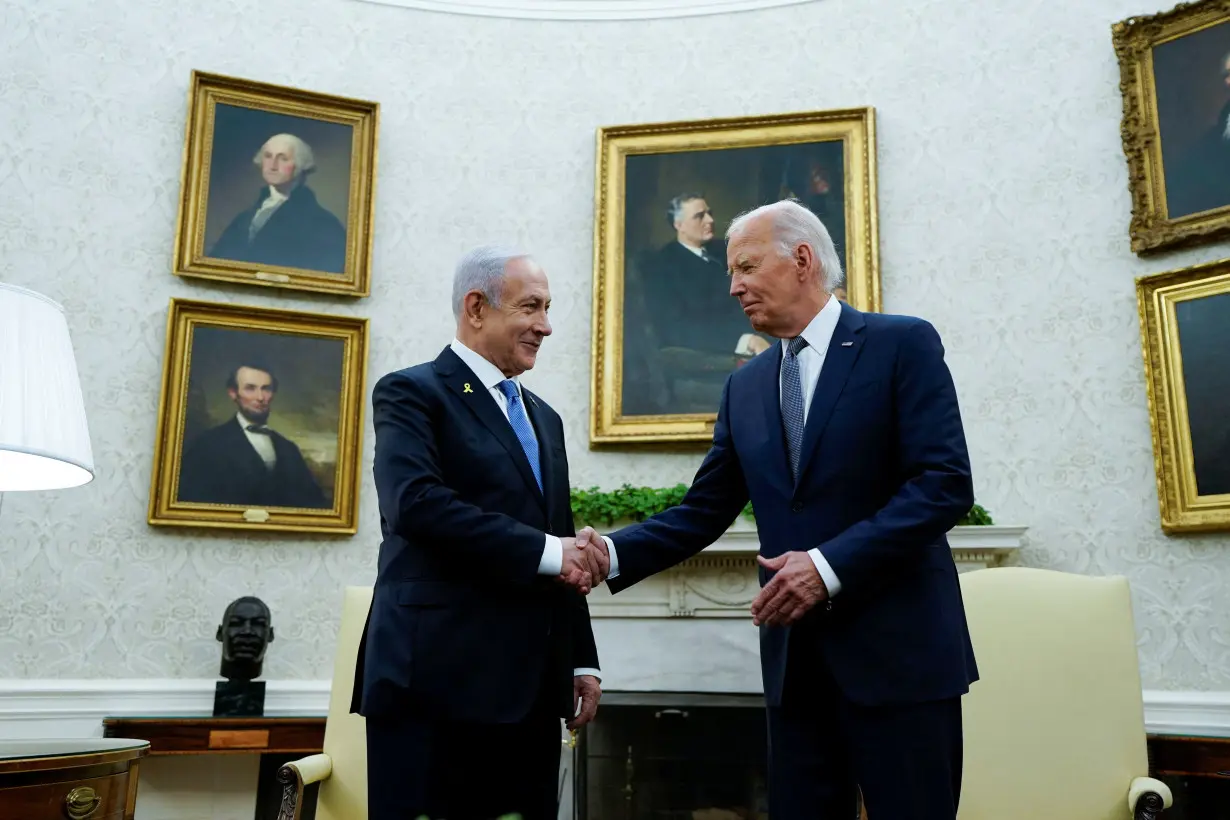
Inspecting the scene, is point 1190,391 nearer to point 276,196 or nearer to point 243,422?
point 243,422

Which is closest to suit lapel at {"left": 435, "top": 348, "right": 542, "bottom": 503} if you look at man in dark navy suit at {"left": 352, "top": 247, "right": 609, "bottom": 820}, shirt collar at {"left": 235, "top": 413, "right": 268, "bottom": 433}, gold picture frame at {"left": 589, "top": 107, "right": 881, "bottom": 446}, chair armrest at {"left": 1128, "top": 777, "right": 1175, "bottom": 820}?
man in dark navy suit at {"left": 352, "top": 247, "right": 609, "bottom": 820}

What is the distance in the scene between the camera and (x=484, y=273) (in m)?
2.72

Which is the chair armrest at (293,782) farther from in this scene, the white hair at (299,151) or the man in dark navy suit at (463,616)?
the white hair at (299,151)

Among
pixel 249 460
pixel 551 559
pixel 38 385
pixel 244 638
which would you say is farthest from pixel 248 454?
pixel 551 559

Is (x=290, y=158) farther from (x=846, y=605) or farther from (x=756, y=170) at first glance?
(x=846, y=605)

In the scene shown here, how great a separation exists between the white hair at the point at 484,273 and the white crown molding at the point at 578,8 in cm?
390

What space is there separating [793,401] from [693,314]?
3.22m

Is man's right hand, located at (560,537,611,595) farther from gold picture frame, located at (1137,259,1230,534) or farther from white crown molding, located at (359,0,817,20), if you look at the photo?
white crown molding, located at (359,0,817,20)

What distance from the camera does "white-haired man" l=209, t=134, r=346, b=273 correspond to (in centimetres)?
557

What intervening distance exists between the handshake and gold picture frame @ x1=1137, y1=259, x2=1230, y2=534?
329cm

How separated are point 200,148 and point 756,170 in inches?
121

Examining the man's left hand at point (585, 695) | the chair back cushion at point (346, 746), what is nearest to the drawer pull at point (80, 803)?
the chair back cushion at point (346, 746)

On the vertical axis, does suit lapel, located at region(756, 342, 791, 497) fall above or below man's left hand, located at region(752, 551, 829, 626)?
above

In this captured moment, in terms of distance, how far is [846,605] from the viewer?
7.39 feet
